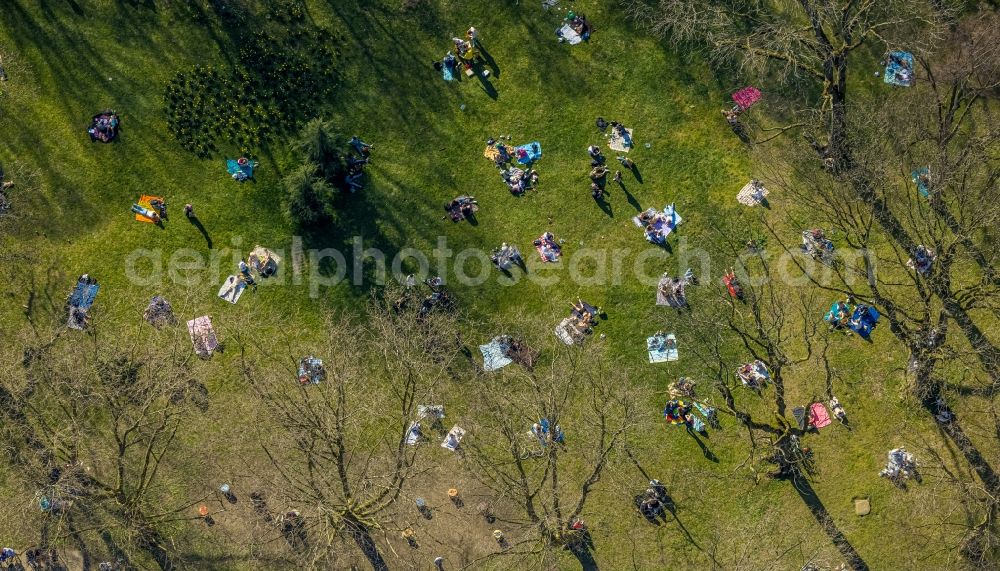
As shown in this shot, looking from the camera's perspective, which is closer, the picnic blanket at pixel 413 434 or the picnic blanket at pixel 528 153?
the picnic blanket at pixel 413 434

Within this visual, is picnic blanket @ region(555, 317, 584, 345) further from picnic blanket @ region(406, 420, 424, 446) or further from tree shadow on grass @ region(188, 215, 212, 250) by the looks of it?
tree shadow on grass @ region(188, 215, 212, 250)

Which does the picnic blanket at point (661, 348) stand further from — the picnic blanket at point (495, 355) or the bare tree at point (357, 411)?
the bare tree at point (357, 411)

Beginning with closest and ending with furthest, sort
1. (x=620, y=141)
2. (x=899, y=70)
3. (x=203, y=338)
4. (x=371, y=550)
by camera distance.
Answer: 1. (x=371, y=550)
2. (x=203, y=338)
3. (x=620, y=141)
4. (x=899, y=70)

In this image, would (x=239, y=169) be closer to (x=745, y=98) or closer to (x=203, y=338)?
(x=203, y=338)

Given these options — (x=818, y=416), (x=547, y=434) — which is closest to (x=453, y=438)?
(x=547, y=434)

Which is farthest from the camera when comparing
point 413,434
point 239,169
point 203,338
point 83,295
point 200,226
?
point 239,169

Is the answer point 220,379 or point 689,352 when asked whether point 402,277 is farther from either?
point 689,352

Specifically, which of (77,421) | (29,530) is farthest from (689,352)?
(29,530)

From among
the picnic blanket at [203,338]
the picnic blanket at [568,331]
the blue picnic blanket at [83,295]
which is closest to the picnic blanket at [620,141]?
the picnic blanket at [568,331]
